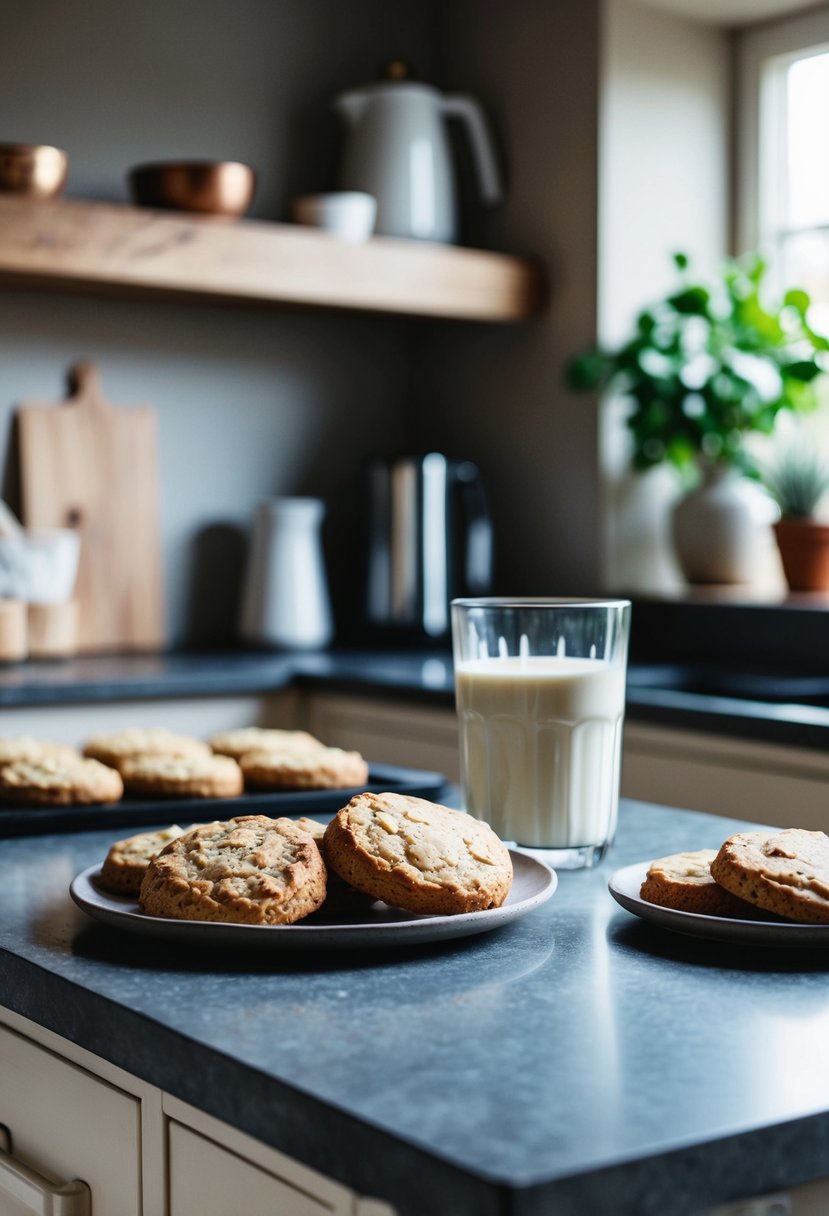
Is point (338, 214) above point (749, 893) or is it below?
above

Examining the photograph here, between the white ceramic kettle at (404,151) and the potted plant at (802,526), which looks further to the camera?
the white ceramic kettle at (404,151)

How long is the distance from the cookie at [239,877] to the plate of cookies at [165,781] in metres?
0.34

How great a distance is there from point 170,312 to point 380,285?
18.6 inches

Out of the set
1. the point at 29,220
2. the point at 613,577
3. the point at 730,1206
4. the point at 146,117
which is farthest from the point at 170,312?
the point at 730,1206

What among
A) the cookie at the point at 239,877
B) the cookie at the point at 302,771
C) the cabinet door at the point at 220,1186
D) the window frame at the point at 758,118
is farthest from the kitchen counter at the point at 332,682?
the cabinet door at the point at 220,1186

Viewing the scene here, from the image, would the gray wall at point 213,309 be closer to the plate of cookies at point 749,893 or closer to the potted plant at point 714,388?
the potted plant at point 714,388

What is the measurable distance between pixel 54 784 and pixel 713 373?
187 cm

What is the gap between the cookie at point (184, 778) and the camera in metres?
1.20

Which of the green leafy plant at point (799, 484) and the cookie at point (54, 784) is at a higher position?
the green leafy plant at point (799, 484)

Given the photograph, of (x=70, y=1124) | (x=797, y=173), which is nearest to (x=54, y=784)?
(x=70, y=1124)

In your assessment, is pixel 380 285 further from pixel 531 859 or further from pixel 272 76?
pixel 531 859

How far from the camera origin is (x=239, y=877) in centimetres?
81

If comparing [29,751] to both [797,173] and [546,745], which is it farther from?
[797,173]

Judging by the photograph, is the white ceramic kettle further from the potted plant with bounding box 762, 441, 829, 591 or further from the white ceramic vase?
the potted plant with bounding box 762, 441, 829, 591
